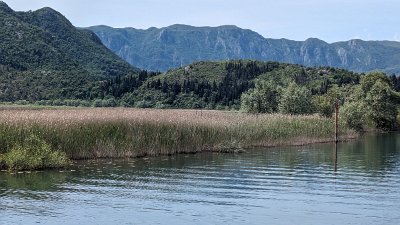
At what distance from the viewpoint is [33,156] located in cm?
2525

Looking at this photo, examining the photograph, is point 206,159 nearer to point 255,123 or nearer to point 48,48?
point 255,123

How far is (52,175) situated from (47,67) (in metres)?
98.7

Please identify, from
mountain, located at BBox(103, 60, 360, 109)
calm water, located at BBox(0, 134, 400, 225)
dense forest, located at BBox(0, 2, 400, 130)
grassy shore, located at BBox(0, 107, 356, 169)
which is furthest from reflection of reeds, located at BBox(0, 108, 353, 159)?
mountain, located at BBox(103, 60, 360, 109)

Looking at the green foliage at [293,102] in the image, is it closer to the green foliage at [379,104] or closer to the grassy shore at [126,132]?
the green foliage at [379,104]

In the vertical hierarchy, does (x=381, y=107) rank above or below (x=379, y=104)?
below

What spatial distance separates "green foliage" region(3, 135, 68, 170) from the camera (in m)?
24.8

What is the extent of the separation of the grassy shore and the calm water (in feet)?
5.30

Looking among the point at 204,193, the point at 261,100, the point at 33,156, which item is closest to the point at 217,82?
the point at 261,100

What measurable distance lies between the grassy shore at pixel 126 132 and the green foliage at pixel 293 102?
19.4m

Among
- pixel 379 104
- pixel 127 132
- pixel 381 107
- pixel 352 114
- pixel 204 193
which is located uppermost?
pixel 379 104

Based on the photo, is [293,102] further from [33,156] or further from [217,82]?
[217,82]

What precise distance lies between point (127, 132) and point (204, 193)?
12043 mm

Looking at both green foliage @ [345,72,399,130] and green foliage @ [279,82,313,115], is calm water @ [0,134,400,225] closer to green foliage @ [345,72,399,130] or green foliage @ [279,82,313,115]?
green foliage @ [279,82,313,115]

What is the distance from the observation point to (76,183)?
856 inches
